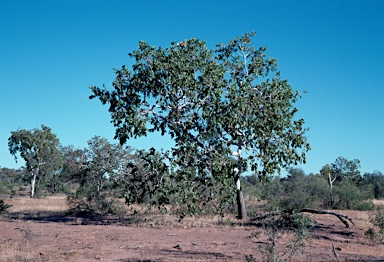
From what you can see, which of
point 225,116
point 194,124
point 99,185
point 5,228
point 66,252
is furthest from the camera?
point 99,185

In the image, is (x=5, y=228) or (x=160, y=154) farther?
(x=5, y=228)

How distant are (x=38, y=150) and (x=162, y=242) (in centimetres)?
4263

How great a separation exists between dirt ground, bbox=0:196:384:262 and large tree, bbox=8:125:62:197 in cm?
3351

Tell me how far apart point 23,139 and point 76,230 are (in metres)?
38.6

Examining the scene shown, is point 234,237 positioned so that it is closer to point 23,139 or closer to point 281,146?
point 281,146

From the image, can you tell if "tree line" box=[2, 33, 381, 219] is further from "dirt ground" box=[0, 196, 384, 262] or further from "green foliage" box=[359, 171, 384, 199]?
"green foliage" box=[359, 171, 384, 199]

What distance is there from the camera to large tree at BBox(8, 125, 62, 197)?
5297 centimetres

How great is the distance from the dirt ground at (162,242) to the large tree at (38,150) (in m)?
33.5

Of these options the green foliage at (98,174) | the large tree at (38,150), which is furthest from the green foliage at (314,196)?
the large tree at (38,150)

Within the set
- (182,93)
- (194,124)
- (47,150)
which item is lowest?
(194,124)

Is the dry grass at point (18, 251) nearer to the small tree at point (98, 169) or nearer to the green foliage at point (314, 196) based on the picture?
the small tree at point (98, 169)

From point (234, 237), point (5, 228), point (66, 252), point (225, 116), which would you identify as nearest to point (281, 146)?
point (225, 116)

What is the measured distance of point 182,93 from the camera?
16344 millimetres

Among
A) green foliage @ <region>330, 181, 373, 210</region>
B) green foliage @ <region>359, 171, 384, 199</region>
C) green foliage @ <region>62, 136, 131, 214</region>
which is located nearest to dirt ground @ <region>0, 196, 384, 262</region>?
green foliage @ <region>62, 136, 131, 214</region>
